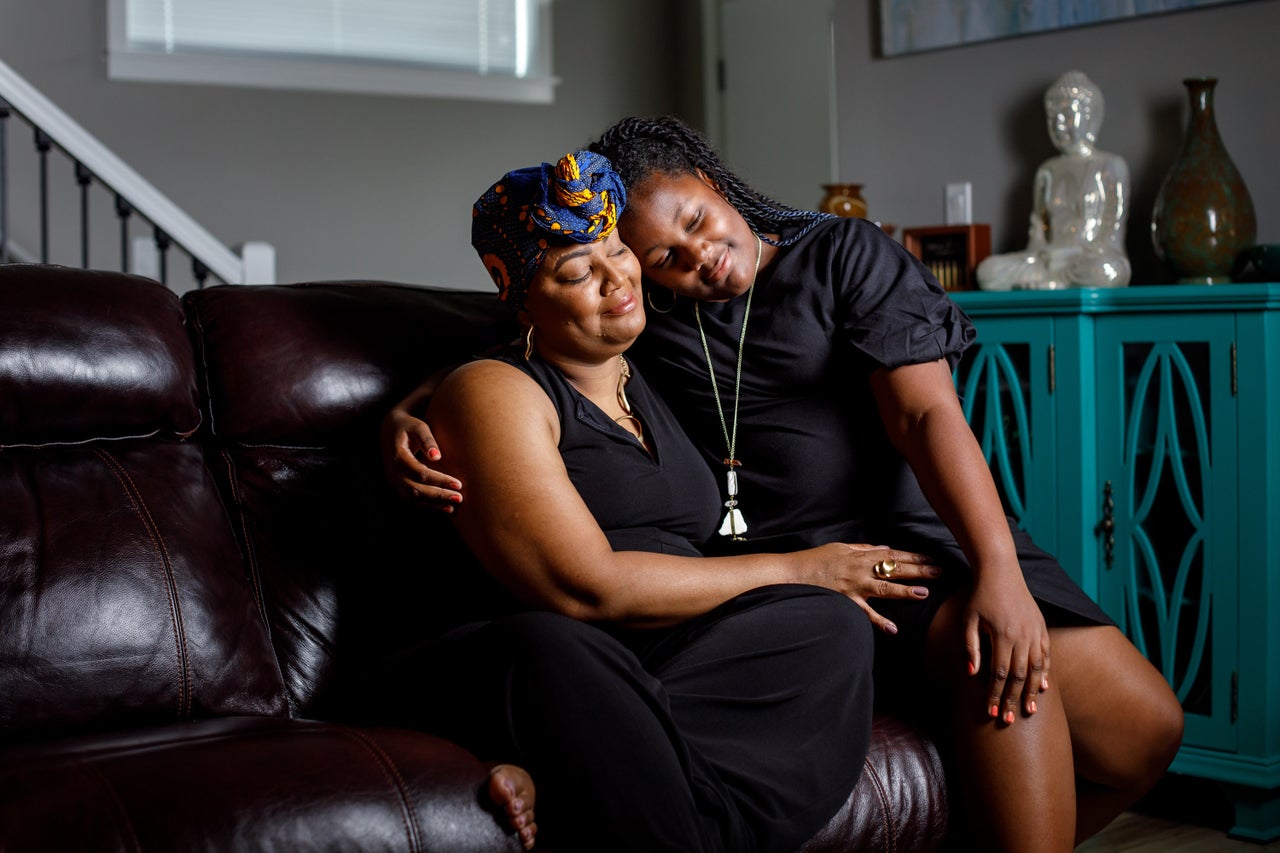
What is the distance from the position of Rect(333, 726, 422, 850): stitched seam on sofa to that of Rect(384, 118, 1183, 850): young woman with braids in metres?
0.32

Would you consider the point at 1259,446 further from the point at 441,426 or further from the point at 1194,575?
the point at 441,426

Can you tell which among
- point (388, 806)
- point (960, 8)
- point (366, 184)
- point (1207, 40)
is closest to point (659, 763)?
point (388, 806)

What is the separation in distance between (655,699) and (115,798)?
0.57 m

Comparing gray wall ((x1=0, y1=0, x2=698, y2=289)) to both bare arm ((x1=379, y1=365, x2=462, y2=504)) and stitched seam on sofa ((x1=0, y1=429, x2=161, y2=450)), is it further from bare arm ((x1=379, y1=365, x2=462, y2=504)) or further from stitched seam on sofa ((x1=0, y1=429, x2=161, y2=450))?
bare arm ((x1=379, y1=365, x2=462, y2=504))

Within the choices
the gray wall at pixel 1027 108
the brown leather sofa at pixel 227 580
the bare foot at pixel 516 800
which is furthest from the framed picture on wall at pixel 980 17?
the bare foot at pixel 516 800

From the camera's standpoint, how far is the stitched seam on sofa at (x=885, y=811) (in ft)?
5.51

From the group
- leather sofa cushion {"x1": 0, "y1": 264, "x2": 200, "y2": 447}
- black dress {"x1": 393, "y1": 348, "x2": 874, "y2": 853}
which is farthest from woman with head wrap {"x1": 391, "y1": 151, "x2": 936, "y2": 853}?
leather sofa cushion {"x1": 0, "y1": 264, "x2": 200, "y2": 447}

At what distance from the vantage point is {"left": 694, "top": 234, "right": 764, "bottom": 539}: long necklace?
1.92 metres

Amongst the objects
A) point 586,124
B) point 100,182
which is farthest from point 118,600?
point 586,124

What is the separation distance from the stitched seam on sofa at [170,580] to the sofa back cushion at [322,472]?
0.55ft

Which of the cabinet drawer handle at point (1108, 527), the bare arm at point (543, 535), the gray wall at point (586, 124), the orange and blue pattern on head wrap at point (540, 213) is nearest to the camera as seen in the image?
the bare arm at point (543, 535)

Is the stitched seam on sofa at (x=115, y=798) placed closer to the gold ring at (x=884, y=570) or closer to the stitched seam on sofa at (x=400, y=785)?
the stitched seam on sofa at (x=400, y=785)

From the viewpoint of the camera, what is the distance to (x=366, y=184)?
5.12 meters

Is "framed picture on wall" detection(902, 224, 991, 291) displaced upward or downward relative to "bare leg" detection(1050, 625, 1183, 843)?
upward
